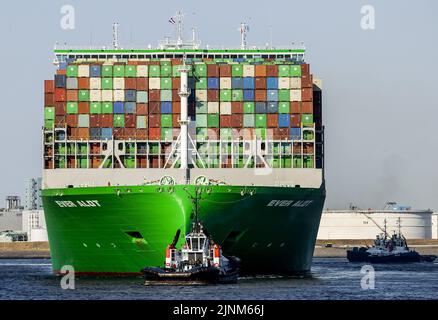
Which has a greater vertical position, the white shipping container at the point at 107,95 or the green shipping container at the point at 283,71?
the green shipping container at the point at 283,71

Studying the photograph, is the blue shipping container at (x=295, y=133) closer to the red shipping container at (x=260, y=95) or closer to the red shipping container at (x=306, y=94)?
the red shipping container at (x=306, y=94)

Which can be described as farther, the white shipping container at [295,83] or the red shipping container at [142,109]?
the white shipping container at [295,83]

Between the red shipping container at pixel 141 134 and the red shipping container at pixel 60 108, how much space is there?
6.10 meters

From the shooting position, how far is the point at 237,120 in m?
76.6

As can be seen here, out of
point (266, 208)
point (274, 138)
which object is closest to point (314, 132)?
point (274, 138)

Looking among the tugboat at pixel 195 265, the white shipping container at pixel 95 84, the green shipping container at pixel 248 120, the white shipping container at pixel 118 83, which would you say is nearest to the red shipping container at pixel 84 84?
the white shipping container at pixel 95 84

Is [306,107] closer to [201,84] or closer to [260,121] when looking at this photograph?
[260,121]

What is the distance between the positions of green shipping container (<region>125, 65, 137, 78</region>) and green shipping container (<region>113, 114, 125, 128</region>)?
3.29 meters

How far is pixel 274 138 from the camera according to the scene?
7638 cm

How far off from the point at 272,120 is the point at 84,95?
14320 millimetres

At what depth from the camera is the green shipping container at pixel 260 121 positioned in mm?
76750

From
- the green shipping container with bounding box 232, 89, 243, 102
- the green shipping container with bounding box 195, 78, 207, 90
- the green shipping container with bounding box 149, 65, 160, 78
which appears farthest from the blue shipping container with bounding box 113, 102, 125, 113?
the green shipping container with bounding box 232, 89, 243, 102

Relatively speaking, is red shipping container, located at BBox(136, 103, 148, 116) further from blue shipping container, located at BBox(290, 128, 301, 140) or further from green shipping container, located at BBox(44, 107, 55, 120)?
blue shipping container, located at BBox(290, 128, 301, 140)
